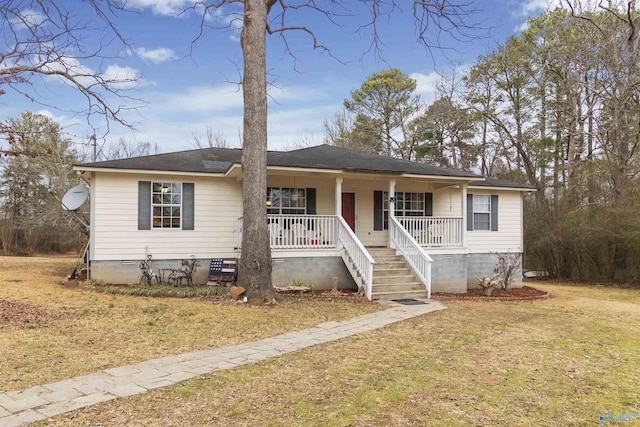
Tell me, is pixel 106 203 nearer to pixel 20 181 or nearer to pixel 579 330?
pixel 579 330

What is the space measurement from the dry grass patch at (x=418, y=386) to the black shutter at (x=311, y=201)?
630 centimetres

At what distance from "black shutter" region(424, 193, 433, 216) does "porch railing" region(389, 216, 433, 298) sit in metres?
2.57

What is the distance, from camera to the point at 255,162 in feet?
30.1

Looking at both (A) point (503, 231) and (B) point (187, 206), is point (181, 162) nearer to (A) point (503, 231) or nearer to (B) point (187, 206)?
(B) point (187, 206)

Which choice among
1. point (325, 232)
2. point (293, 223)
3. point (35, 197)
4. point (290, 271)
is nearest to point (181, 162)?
point (293, 223)

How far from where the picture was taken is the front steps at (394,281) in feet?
33.6

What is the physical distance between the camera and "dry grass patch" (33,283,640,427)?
3.49 m

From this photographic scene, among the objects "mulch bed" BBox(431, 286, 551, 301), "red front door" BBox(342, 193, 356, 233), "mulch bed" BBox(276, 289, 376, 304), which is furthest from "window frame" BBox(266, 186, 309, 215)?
"mulch bed" BBox(431, 286, 551, 301)

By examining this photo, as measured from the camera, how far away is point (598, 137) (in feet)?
61.8

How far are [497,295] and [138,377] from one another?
10140mm

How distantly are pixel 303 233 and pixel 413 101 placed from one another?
19.1 meters

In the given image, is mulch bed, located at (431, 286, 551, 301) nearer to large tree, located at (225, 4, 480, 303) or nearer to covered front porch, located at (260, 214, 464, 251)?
covered front porch, located at (260, 214, 464, 251)

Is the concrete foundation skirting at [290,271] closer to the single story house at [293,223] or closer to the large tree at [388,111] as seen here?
the single story house at [293,223]

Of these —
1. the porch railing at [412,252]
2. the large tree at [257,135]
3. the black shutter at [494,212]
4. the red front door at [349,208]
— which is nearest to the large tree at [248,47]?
the large tree at [257,135]
